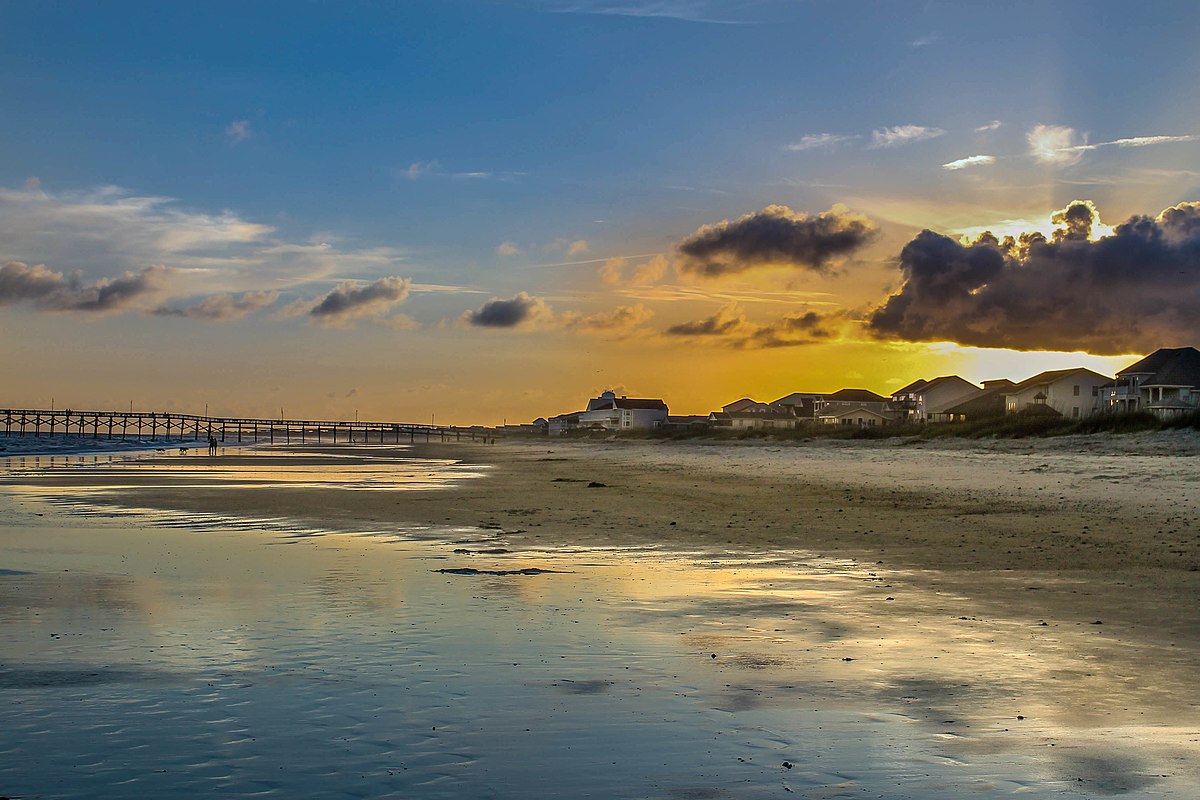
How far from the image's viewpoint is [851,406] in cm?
14900

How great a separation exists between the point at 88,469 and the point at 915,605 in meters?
52.5

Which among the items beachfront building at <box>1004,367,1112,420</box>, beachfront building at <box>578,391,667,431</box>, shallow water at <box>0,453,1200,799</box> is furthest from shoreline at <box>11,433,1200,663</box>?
beachfront building at <box>578,391,667,431</box>

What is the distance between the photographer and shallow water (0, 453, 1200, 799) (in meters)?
6.55

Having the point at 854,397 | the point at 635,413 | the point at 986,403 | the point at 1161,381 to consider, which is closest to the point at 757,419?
the point at 854,397

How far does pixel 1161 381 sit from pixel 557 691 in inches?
3614

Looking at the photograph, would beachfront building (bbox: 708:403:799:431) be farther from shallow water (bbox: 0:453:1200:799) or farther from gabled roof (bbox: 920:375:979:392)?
shallow water (bbox: 0:453:1200:799)

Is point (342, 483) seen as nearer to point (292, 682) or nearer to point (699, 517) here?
point (699, 517)

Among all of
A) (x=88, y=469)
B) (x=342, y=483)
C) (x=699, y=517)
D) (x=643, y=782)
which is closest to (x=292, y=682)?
(x=643, y=782)

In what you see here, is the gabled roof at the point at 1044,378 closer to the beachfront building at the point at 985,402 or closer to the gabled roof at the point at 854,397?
the beachfront building at the point at 985,402

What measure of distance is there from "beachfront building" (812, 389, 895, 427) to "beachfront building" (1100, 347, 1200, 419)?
42.9m

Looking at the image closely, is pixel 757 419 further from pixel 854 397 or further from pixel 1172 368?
pixel 1172 368

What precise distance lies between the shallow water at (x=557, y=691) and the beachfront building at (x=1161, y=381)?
7910 centimetres

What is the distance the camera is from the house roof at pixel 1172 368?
85.9 m

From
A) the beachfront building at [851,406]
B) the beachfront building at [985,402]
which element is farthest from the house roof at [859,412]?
the beachfront building at [985,402]
